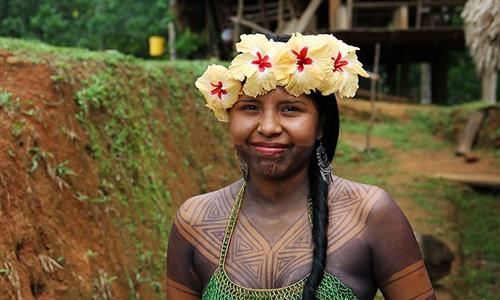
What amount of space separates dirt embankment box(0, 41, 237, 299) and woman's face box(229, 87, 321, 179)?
5.62ft

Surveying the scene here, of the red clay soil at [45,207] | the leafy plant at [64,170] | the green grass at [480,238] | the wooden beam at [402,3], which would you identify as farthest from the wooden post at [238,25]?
the leafy plant at [64,170]

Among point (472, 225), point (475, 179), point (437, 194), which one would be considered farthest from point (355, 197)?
point (475, 179)

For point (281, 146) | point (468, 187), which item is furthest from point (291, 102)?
point (468, 187)

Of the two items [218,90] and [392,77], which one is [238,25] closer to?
[392,77]

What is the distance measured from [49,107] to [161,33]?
55.8 ft

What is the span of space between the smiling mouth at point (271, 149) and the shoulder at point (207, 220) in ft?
0.92

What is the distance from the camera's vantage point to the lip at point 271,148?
6.72ft

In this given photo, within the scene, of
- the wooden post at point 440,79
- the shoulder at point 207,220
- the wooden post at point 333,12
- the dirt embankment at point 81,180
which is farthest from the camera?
the wooden post at point 440,79

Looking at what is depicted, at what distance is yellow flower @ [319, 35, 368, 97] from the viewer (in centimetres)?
206

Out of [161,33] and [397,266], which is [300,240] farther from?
[161,33]

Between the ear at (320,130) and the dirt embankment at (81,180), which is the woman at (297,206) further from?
the dirt embankment at (81,180)

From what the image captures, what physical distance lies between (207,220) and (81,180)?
7.88ft

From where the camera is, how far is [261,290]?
2.03m

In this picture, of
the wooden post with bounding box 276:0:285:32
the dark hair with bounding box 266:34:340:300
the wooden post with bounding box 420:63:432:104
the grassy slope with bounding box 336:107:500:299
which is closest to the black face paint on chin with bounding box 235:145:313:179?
the dark hair with bounding box 266:34:340:300
